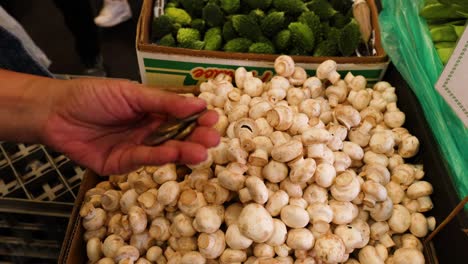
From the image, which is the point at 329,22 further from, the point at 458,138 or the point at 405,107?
the point at 458,138

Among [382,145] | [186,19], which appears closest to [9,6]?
[186,19]

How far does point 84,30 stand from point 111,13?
464mm

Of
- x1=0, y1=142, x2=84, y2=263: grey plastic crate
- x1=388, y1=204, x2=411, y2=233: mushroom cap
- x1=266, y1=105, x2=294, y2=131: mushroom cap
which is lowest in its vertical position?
x1=0, y1=142, x2=84, y2=263: grey plastic crate

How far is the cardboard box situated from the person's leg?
0.79 metres

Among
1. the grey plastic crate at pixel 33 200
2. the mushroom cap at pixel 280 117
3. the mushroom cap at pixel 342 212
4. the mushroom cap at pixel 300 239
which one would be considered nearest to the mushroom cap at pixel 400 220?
the mushroom cap at pixel 342 212

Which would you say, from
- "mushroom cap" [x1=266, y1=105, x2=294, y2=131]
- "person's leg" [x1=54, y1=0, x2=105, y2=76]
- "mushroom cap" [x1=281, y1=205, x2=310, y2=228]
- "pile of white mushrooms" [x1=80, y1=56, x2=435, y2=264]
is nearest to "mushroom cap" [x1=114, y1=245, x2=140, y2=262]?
"pile of white mushrooms" [x1=80, y1=56, x2=435, y2=264]

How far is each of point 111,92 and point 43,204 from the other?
430mm

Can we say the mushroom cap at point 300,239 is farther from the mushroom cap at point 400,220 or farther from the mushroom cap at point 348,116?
the mushroom cap at point 348,116

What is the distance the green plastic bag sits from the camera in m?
1.03

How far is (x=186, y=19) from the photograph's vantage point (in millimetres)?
1499

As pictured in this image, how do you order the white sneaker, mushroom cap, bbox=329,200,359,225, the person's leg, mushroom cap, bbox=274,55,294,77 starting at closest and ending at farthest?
mushroom cap, bbox=329,200,359,225 → mushroom cap, bbox=274,55,294,77 → the person's leg → the white sneaker

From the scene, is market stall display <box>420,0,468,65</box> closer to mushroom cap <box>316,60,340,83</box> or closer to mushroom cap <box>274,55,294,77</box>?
mushroom cap <box>316,60,340,83</box>

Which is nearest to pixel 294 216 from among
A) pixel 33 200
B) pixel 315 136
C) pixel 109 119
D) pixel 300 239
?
pixel 300 239

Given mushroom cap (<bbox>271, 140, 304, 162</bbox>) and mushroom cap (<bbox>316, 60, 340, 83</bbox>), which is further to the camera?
mushroom cap (<bbox>316, 60, 340, 83</bbox>)
